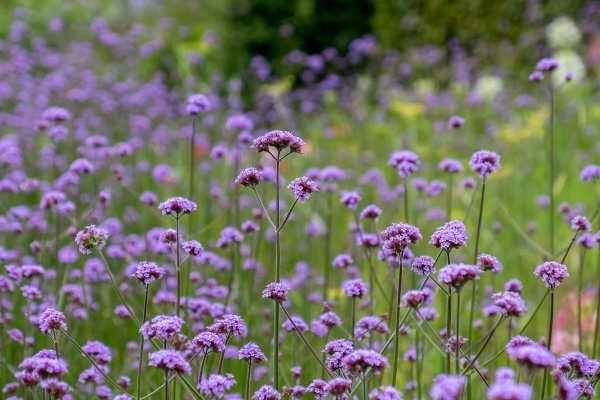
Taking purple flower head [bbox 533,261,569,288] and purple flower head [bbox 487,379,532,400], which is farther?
purple flower head [bbox 533,261,569,288]

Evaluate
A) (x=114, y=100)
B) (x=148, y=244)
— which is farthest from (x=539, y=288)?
(x=114, y=100)

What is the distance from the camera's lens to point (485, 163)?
2.02 m

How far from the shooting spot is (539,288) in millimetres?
3904

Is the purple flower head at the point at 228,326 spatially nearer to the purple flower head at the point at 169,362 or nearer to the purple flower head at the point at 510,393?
the purple flower head at the point at 169,362

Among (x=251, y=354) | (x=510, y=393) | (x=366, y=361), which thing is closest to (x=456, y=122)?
(x=251, y=354)

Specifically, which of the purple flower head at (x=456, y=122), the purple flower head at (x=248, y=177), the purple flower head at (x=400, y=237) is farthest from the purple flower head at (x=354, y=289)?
the purple flower head at (x=456, y=122)

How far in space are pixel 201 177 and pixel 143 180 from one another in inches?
22.9

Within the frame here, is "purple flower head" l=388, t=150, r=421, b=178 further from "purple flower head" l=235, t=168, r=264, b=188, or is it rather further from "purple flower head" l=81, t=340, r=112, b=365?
"purple flower head" l=81, t=340, r=112, b=365

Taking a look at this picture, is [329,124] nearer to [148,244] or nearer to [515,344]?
[148,244]

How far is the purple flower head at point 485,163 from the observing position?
2.00m

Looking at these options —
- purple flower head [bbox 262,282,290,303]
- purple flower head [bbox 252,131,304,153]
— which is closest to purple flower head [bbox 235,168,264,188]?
purple flower head [bbox 252,131,304,153]

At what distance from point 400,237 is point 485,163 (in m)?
0.46

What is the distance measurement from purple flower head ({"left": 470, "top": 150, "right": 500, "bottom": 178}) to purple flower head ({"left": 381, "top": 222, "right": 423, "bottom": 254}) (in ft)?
1.28

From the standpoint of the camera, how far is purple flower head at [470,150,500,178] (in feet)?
6.57
